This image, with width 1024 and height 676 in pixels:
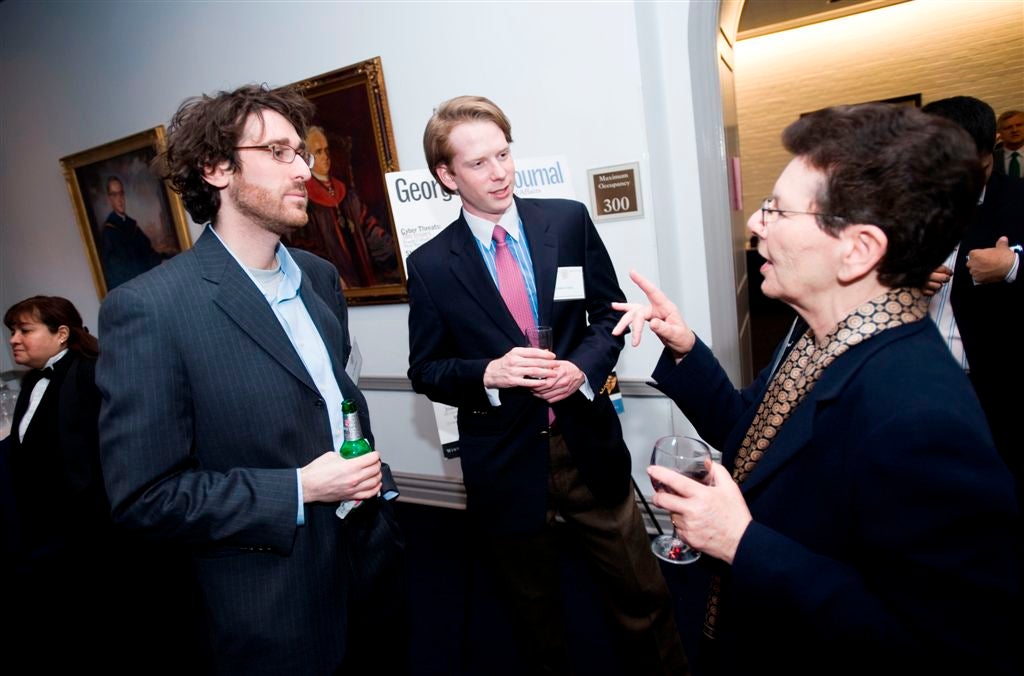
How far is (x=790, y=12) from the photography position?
6.88 metres

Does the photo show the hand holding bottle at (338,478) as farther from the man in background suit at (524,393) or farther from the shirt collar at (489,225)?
the shirt collar at (489,225)

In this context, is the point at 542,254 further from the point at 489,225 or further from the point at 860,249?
the point at 860,249

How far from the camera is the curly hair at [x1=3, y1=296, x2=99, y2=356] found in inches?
109

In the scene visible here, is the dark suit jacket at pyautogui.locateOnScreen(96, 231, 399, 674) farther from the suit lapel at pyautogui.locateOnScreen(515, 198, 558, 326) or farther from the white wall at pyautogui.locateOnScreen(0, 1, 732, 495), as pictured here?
the white wall at pyautogui.locateOnScreen(0, 1, 732, 495)

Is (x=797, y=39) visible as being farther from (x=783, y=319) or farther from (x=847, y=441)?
(x=847, y=441)

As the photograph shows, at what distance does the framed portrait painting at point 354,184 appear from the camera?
3.26 metres

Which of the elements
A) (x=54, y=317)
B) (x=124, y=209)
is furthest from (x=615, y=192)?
(x=124, y=209)

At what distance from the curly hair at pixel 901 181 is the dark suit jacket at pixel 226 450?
1.20m

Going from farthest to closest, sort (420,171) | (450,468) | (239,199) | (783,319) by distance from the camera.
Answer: (783,319) < (450,468) < (420,171) < (239,199)

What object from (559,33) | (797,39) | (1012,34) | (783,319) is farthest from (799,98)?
(559,33)

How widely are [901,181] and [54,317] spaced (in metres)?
3.45

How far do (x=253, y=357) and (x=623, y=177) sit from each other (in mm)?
1989

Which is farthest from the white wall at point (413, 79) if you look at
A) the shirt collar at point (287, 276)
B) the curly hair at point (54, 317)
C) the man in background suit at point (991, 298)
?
the shirt collar at point (287, 276)

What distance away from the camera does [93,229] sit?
4.79m
